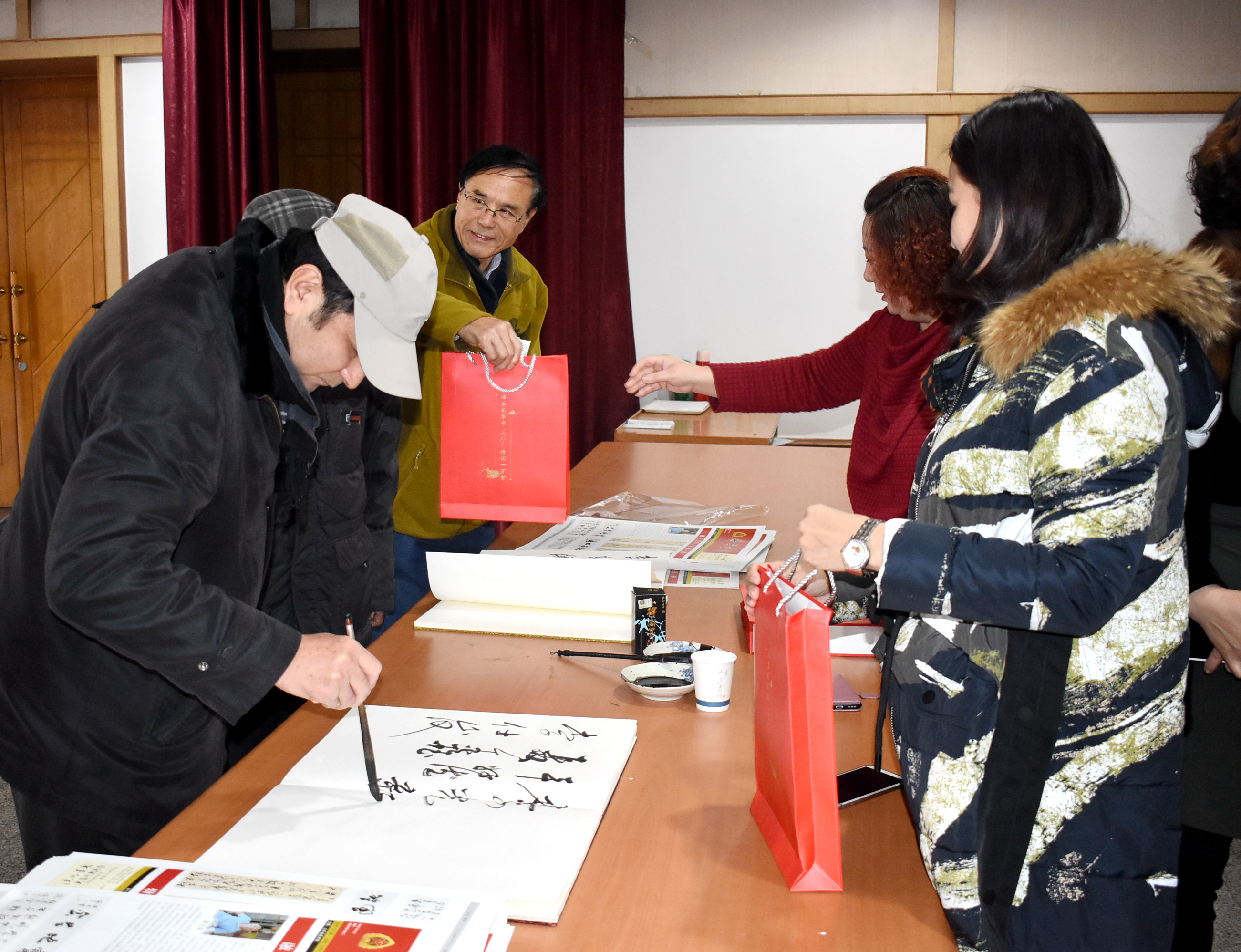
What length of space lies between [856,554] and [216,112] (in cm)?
459

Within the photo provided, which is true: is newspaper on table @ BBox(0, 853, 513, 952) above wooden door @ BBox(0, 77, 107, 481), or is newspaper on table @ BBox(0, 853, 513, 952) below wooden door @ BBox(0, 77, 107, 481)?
below

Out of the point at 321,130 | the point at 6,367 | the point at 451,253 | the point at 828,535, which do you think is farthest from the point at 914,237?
the point at 6,367

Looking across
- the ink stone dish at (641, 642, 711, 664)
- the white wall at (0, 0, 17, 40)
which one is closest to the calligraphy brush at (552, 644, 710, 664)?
the ink stone dish at (641, 642, 711, 664)

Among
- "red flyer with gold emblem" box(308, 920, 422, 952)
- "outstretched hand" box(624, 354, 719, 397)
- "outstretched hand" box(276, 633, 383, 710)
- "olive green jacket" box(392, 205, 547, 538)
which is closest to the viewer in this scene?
"red flyer with gold emblem" box(308, 920, 422, 952)

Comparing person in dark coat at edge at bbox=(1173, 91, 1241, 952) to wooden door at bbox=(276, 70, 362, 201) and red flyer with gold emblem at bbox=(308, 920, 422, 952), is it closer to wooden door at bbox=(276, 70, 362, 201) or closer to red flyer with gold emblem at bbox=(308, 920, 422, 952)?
red flyer with gold emblem at bbox=(308, 920, 422, 952)

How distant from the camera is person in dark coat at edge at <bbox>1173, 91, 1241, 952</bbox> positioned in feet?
4.38

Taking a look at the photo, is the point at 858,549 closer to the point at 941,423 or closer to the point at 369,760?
the point at 941,423

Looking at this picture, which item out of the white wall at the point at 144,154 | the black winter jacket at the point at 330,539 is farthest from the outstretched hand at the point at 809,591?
the white wall at the point at 144,154

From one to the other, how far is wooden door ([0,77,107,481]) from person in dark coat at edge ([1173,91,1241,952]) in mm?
5223

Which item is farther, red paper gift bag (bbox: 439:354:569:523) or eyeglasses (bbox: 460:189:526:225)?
eyeglasses (bbox: 460:189:526:225)

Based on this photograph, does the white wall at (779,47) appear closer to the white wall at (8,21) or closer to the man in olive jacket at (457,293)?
the man in olive jacket at (457,293)

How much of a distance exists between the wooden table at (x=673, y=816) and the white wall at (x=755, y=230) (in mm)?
3278

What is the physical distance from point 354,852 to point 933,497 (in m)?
0.71

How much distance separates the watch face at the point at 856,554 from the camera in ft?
3.45
